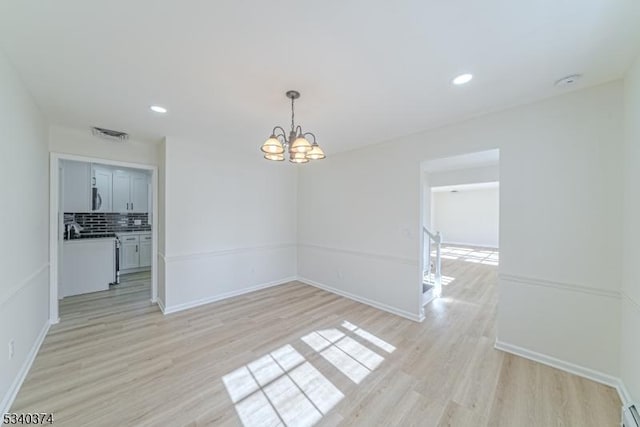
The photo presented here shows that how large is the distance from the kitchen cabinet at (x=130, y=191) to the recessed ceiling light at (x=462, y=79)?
22.3ft

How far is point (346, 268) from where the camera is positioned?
4309 millimetres

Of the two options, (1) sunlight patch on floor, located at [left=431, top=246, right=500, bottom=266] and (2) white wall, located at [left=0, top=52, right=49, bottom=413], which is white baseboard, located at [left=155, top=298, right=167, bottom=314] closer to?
(2) white wall, located at [left=0, top=52, right=49, bottom=413]

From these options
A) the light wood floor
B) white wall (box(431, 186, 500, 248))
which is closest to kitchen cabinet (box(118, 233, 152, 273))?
the light wood floor

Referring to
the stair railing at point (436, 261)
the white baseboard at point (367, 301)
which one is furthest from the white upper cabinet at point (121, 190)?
the stair railing at point (436, 261)

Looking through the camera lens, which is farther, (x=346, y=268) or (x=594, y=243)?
(x=346, y=268)

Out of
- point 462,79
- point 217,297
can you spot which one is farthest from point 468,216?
point 217,297

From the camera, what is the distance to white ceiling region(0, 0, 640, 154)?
52.8 inches

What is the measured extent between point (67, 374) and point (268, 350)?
1815mm

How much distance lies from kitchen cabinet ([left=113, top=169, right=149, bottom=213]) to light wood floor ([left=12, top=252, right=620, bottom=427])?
2.88m

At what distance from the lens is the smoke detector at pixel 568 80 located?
199 cm

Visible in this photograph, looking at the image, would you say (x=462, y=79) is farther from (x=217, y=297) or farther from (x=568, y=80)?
(x=217, y=297)

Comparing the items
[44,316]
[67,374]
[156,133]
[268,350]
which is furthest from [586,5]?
[44,316]

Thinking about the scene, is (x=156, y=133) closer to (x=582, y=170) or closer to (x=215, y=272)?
(x=215, y=272)

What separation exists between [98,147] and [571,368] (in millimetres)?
6238
